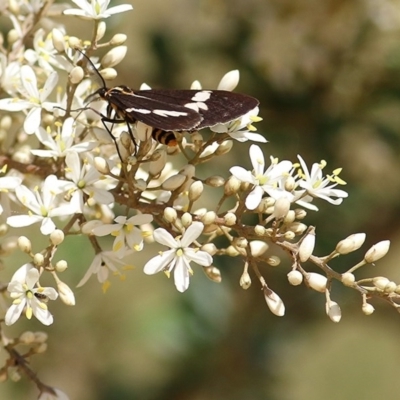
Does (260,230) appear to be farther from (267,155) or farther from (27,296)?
(267,155)

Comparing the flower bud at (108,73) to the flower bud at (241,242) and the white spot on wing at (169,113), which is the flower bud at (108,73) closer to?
the white spot on wing at (169,113)

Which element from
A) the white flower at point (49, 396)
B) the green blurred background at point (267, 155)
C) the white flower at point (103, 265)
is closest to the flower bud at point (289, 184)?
the white flower at point (103, 265)

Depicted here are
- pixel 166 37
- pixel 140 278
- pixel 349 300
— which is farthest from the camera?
pixel 140 278

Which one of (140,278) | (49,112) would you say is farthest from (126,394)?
(49,112)

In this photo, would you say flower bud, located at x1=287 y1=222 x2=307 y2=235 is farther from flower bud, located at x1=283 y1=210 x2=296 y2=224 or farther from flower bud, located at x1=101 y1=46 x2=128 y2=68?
flower bud, located at x1=101 y1=46 x2=128 y2=68

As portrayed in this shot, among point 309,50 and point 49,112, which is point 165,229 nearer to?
point 49,112

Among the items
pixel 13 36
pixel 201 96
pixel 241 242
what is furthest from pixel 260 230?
pixel 13 36
